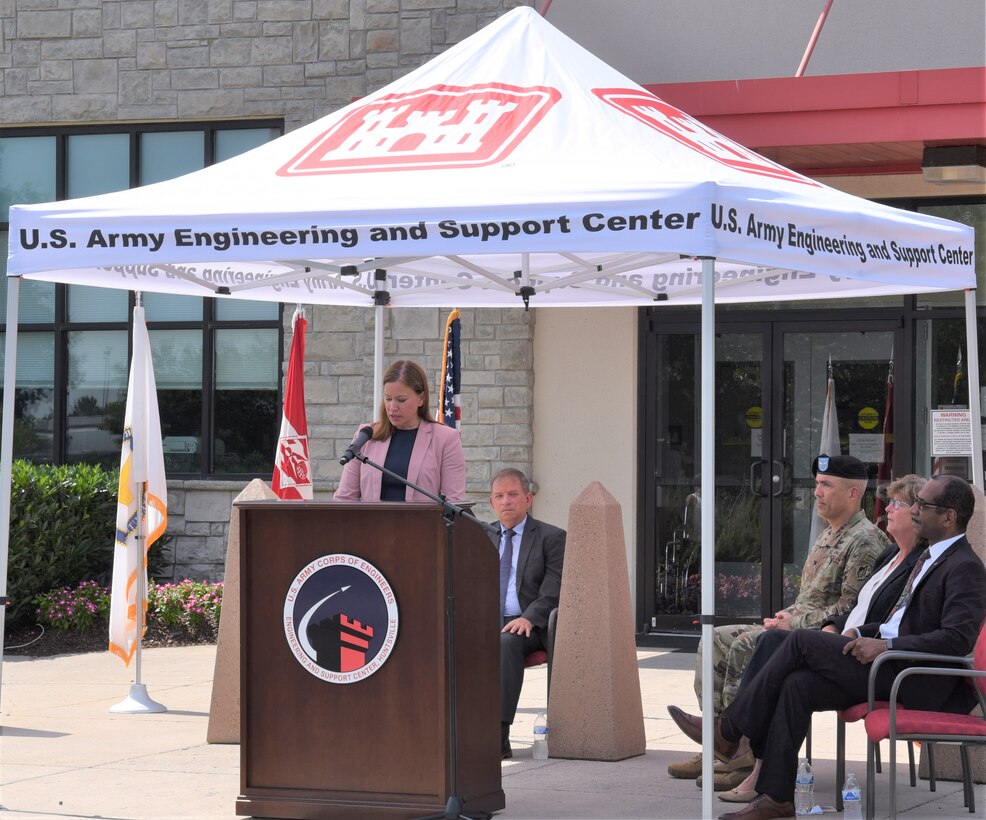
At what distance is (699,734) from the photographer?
22.6 ft

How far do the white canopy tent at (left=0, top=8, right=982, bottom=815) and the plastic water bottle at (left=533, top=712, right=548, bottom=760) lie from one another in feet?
6.77

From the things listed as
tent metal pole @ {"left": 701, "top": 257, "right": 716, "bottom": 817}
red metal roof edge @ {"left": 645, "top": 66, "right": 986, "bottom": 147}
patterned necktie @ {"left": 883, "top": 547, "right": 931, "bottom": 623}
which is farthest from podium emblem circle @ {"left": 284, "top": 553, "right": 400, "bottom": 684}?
red metal roof edge @ {"left": 645, "top": 66, "right": 986, "bottom": 147}

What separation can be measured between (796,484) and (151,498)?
5.01 metres

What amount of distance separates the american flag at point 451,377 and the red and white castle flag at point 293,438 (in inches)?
35.8

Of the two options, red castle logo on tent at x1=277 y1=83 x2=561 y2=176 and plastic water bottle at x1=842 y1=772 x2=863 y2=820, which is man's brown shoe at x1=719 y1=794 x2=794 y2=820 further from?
red castle logo on tent at x1=277 y1=83 x2=561 y2=176

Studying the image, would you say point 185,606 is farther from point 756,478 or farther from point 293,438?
point 756,478

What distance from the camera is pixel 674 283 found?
9.09m

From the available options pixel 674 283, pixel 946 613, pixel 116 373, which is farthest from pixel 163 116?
pixel 946 613

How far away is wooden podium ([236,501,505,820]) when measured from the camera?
19.8ft

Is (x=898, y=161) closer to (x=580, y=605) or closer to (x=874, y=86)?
(x=874, y=86)

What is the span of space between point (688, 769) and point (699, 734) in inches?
13.0

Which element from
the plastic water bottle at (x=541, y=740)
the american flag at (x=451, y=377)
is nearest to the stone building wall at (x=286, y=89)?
the american flag at (x=451, y=377)

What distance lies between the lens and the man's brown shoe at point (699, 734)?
6.73 meters

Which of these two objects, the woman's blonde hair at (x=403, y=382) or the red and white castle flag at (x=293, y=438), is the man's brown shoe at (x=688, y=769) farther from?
the red and white castle flag at (x=293, y=438)
